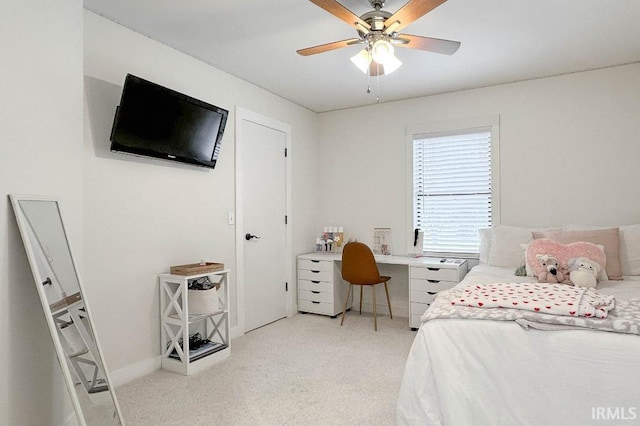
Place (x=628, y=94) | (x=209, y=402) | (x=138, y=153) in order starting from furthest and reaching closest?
(x=628, y=94)
(x=138, y=153)
(x=209, y=402)

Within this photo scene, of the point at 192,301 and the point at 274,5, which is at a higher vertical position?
the point at 274,5

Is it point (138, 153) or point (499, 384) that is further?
point (138, 153)

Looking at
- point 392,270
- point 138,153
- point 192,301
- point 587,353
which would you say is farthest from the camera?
point 392,270

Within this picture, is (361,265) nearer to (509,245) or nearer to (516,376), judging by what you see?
(509,245)

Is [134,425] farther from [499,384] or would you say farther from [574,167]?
[574,167]

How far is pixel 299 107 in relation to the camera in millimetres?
4730

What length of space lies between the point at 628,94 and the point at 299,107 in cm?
326

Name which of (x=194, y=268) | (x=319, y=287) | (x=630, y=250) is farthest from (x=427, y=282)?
(x=194, y=268)

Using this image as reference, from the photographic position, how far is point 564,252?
290 cm

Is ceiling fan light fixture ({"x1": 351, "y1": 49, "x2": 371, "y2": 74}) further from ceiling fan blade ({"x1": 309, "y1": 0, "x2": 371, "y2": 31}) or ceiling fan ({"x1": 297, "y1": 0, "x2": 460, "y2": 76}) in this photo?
ceiling fan blade ({"x1": 309, "y1": 0, "x2": 371, "y2": 31})

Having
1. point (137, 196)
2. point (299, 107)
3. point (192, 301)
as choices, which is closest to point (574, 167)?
point (299, 107)

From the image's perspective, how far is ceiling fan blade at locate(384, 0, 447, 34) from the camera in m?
1.95

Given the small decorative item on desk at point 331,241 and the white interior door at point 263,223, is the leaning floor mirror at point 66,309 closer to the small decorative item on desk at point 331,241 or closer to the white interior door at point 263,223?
the white interior door at point 263,223

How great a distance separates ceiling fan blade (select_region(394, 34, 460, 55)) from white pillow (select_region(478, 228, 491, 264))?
81.2 inches
